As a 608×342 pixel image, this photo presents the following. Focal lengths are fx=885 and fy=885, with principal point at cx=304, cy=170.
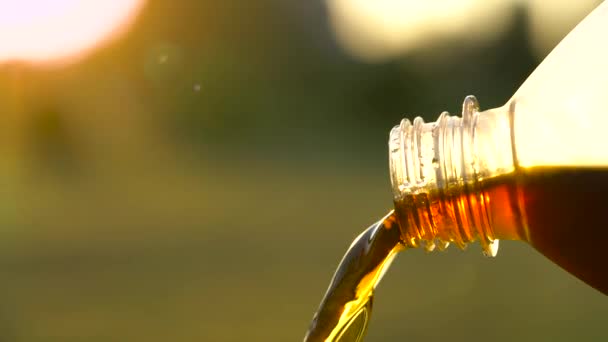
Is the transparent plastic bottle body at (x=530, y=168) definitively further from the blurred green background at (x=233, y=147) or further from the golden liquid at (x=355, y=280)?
the blurred green background at (x=233, y=147)

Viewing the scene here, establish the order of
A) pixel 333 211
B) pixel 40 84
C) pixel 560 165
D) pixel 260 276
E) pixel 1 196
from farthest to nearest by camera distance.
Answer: pixel 40 84 < pixel 1 196 < pixel 333 211 < pixel 260 276 < pixel 560 165

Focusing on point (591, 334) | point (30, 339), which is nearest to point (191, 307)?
point (30, 339)

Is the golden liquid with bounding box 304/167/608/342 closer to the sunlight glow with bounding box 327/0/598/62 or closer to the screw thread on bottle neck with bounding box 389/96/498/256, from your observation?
the screw thread on bottle neck with bounding box 389/96/498/256

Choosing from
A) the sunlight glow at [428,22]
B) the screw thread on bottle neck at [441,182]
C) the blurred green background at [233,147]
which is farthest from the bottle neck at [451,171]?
the sunlight glow at [428,22]

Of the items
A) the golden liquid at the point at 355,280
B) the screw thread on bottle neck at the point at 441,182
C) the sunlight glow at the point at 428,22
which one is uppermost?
the sunlight glow at the point at 428,22

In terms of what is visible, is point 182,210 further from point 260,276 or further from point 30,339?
point 30,339

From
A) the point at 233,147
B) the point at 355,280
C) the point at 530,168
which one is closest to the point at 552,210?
the point at 530,168
